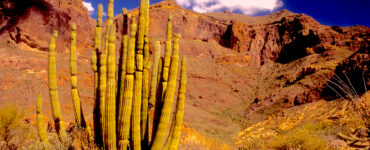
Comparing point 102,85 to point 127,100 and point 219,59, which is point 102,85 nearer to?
point 127,100

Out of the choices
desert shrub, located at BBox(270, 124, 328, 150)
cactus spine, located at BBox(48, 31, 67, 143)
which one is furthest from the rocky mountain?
desert shrub, located at BBox(270, 124, 328, 150)

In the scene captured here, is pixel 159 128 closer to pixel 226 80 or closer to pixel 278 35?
pixel 226 80

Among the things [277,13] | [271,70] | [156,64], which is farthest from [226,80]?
[277,13]

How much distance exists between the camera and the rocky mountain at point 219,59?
2195 centimetres

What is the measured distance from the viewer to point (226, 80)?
1907 inches

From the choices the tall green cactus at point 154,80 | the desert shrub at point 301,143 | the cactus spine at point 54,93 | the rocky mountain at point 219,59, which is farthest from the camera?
the rocky mountain at point 219,59

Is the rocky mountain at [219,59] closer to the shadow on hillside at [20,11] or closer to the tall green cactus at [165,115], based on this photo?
the shadow on hillside at [20,11]

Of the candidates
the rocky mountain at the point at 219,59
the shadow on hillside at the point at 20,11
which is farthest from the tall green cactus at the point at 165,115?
the shadow on hillside at the point at 20,11

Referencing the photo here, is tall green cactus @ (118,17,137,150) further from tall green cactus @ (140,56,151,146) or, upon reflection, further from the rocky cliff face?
the rocky cliff face

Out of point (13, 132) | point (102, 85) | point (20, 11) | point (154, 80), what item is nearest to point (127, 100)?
point (102, 85)

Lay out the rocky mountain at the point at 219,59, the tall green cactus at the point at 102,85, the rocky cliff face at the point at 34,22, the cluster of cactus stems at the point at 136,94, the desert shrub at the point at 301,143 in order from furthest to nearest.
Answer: the rocky cliff face at the point at 34,22 → the rocky mountain at the point at 219,59 → the desert shrub at the point at 301,143 → the tall green cactus at the point at 102,85 → the cluster of cactus stems at the point at 136,94

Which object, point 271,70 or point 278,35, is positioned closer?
point 271,70

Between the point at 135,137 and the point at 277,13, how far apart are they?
12377 centimetres

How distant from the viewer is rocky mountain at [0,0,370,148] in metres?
22.0
